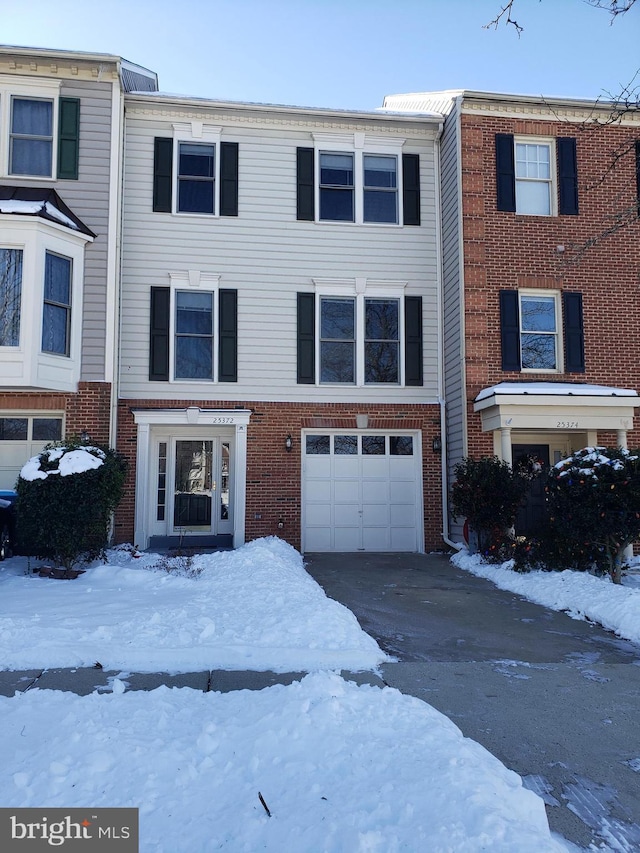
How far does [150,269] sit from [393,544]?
7.01 meters

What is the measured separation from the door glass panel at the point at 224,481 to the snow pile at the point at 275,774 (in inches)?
307

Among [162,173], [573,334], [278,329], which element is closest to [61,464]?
[278,329]

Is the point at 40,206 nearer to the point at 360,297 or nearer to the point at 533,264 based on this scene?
the point at 360,297

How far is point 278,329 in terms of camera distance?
1198cm

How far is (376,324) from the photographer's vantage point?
1238 centimetres

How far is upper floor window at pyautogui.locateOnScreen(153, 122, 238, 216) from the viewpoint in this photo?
11.8 metres

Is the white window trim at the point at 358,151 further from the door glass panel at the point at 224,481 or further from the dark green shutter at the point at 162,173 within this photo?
→ the door glass panel at the point at 224,481

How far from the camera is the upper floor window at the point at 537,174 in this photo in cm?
1202

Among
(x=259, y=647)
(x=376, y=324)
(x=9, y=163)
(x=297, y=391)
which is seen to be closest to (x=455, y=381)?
(x=376, y=324)

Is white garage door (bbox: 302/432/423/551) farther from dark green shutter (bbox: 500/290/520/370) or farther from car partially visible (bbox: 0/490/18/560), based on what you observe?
car partially visible (bbox: 0/490/18/560)

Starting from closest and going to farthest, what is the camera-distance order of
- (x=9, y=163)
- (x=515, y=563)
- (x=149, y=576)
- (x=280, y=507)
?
(x=149, y=576), (x=515, y=563), (x=9, y=163), (x=280, y=507)

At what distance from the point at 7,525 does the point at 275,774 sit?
847cm

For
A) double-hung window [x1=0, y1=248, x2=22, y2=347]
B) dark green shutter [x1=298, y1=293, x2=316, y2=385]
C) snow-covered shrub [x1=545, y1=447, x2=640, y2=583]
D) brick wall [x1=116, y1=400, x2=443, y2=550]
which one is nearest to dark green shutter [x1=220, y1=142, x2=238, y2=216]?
dark green shutter [x1=298, y1=293, x2=316, y2=385]

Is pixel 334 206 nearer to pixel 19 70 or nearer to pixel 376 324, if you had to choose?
pixel 376 324
